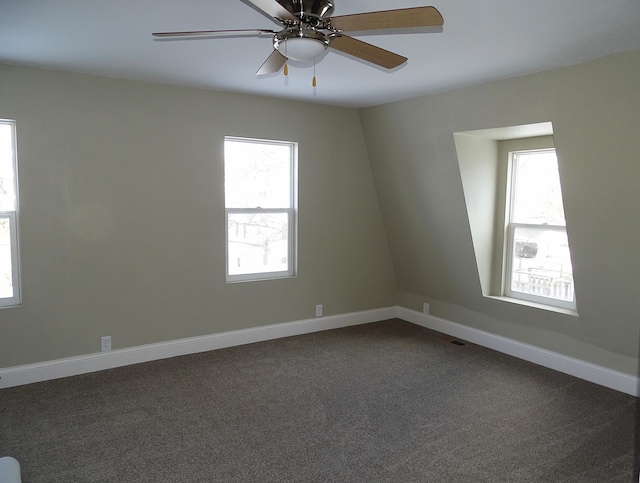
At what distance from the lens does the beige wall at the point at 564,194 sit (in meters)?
2.82

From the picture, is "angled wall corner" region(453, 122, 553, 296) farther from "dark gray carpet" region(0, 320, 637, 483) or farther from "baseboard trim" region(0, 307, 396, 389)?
"baseboard trim" region(0, 307, 396, 389)

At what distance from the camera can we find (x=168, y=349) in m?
4.03

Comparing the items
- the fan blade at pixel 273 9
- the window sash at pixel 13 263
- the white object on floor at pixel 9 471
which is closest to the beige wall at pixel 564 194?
the fan blade at pixel 273 9

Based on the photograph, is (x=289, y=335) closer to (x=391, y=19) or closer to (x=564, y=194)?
(x=564, y=194)

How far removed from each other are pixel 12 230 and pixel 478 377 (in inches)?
155

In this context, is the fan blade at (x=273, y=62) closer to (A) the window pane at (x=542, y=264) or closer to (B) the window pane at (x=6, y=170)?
(B) the window pane at (x=6, y=170)

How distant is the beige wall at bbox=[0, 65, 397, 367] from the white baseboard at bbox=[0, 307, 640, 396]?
3.0 inches

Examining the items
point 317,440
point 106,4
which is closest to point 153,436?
point 317,440

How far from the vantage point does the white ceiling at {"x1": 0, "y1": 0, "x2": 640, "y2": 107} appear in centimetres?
214

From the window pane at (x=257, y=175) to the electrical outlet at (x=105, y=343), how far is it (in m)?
1.59

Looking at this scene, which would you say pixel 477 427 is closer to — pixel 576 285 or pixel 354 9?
pixel 576 285

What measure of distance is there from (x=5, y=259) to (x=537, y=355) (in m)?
4.55

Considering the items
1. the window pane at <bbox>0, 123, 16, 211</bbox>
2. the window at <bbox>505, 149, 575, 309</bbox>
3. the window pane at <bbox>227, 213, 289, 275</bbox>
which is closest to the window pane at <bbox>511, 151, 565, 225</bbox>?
the window at <bbox>505, 149, 575, 309</bbox>

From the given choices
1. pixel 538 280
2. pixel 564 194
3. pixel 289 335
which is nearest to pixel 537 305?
pixel 538 280
